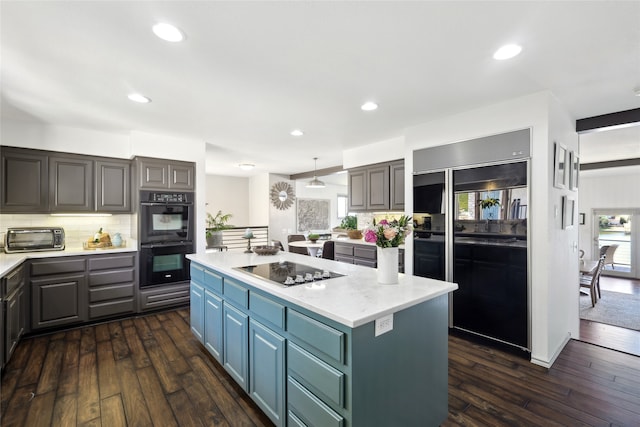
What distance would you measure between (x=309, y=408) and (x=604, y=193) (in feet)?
29.8

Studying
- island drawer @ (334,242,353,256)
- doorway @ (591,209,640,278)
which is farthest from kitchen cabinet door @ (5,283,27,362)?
doorway @ (591,209,640,278)

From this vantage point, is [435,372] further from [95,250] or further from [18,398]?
[95,250]

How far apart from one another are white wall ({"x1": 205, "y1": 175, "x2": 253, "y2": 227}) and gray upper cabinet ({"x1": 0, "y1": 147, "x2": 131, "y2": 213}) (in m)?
3.75

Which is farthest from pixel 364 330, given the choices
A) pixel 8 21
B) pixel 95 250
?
pixel 95 250

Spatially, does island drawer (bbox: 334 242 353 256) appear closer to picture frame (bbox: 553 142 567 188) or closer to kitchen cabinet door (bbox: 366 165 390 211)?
kitchen cabinet door (bbox: 366 165 390 211)

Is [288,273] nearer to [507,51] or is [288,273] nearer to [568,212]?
[507,51]

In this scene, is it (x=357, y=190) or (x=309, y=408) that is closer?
(x=309, y=408)

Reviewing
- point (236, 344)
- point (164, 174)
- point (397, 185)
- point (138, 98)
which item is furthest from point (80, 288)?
point (397, 185)

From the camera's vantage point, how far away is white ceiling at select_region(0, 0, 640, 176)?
1.63 meters

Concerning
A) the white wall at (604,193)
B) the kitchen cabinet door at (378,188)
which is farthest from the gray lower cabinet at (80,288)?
the white wall at (604,193)

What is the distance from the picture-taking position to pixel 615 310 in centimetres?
440

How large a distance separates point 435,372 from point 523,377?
1254mm

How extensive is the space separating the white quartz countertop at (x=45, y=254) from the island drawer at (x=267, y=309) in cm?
209

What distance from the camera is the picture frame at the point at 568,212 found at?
9.89ft
